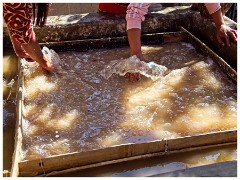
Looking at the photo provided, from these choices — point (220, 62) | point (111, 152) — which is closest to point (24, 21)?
point (111, 152)

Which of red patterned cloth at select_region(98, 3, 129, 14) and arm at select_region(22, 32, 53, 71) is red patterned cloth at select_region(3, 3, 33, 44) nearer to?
arm at select_region(22, 32, 53, 71)

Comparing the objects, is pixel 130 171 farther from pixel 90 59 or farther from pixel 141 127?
pixel 90 59

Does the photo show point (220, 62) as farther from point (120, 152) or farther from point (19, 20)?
point (19, 20)

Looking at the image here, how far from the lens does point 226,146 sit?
234 cm

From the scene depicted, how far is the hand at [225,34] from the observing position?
3.30 m

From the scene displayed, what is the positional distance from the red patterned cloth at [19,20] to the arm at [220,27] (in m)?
1.66

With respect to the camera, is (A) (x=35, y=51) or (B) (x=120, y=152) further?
(A) (x=35, y=51)

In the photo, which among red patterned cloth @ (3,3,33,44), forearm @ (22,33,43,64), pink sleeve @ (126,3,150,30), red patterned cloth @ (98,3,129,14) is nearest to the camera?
red patterned cloth @ (3,3,33,44)

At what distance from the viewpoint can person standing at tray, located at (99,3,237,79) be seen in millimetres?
2996

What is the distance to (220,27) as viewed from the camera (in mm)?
3400

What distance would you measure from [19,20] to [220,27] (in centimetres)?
185

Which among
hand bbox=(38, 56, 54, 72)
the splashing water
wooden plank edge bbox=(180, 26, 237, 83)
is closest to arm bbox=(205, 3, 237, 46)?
wooden plank edge bbox=(180, 26, 237, 83)

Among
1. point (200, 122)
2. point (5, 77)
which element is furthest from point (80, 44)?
point (200, 122)

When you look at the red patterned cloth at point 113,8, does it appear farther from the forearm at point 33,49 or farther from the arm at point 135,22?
the forearm at point 33,49
